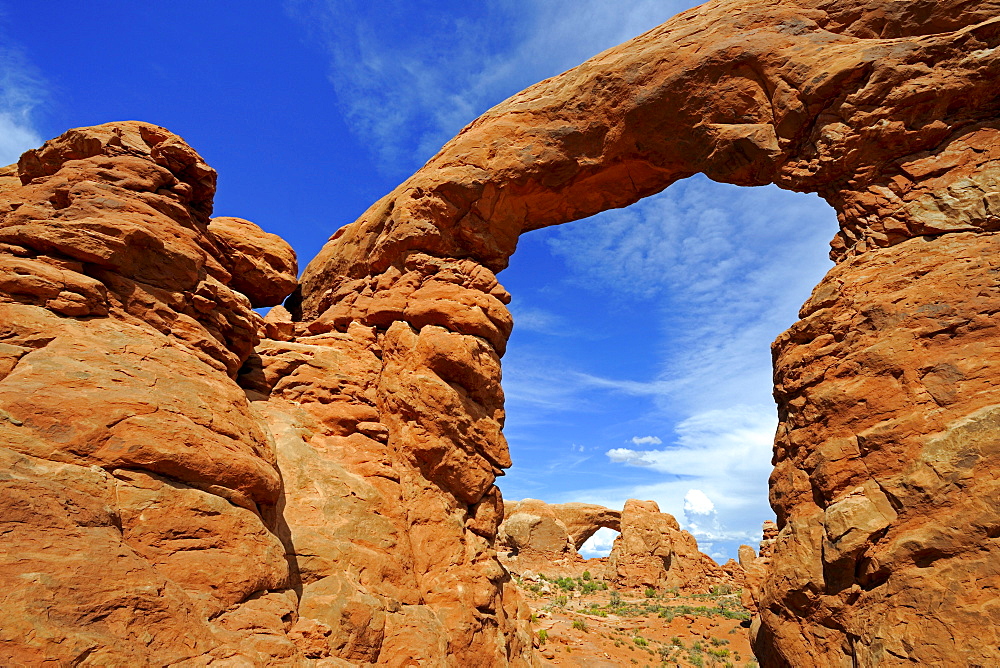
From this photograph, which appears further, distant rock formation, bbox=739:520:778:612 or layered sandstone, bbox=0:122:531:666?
distant rock formation, bbox=739:520:778:612

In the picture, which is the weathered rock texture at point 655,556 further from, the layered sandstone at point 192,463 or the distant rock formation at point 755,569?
the layered sandstone at point 192,463

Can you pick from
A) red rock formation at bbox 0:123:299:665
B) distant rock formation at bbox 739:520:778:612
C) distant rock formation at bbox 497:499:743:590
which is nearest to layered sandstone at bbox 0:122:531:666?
red rock formation at bbox 0:123:299:665

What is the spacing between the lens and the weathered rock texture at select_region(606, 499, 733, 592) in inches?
1430

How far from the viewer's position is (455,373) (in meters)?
11.7

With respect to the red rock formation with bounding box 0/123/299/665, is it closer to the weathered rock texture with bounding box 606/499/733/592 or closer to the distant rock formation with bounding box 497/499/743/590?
the distant rock formation with bounding box 497/499/743/590

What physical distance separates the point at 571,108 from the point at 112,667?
1243 centimetres

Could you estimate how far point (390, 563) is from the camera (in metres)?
9.21

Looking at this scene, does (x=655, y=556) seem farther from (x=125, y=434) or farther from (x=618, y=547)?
(x=125, y=434)

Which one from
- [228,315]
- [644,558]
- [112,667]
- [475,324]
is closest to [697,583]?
[644,558]

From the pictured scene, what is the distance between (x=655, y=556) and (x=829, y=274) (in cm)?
3213

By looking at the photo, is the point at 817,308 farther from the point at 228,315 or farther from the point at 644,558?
the point at 644,558

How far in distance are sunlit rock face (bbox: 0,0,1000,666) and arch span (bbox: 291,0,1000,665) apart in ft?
0.16

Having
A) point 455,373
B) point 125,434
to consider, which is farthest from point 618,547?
point 125,434

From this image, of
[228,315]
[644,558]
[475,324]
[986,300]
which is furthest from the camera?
[644,558]
